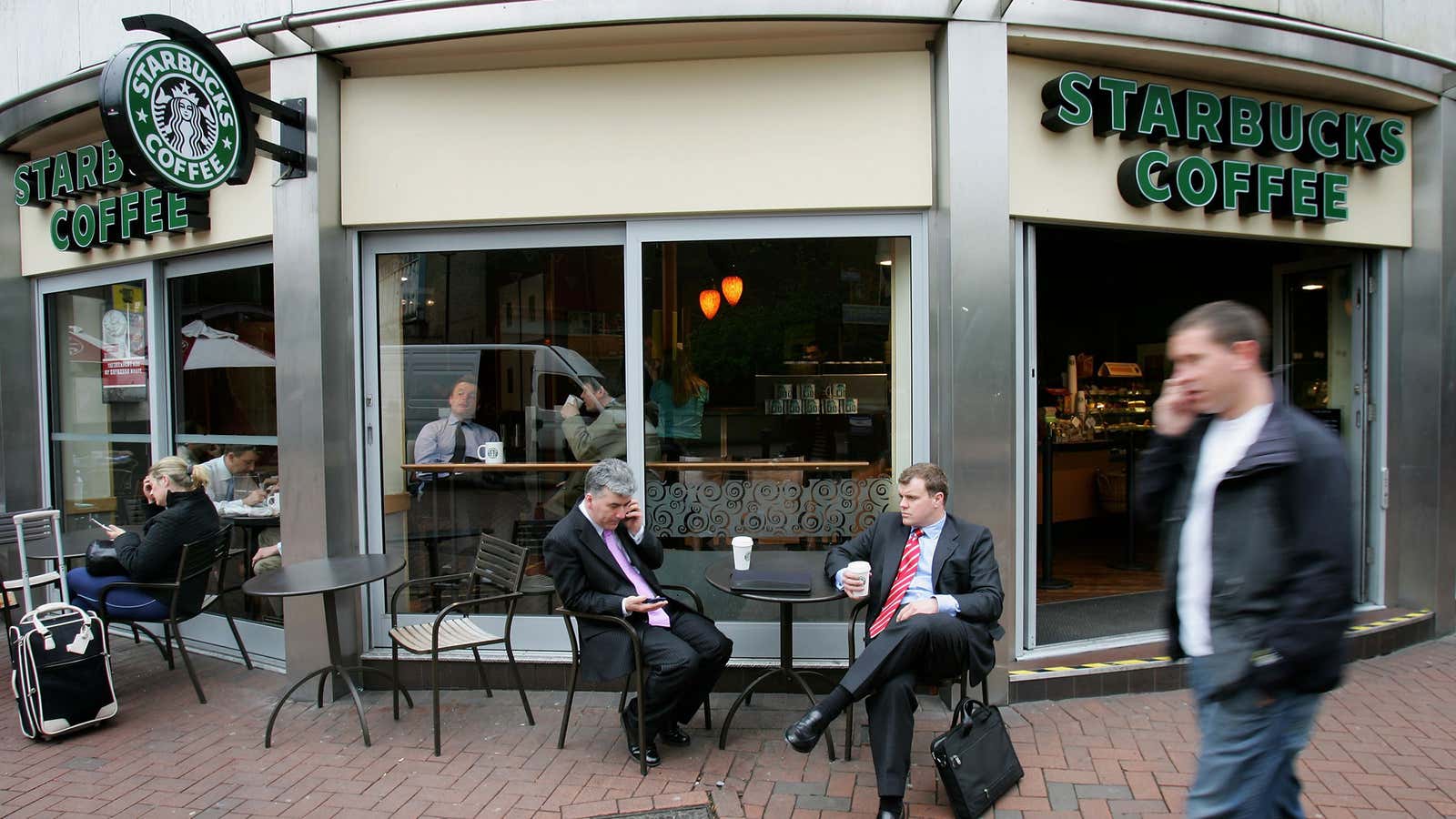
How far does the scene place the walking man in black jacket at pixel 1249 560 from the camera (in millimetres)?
1827

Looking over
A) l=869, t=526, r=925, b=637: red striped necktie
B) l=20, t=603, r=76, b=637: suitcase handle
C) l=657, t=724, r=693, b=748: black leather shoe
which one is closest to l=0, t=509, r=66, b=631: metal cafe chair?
l=20, t=603, r=76, b=637: suitcase handle

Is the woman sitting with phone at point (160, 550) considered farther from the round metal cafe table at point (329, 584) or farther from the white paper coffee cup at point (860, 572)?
the white paper coffee cup at point (860, 572)

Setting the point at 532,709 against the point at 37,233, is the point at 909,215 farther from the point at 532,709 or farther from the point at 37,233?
the point at 37,233

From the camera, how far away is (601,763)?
3662 mm

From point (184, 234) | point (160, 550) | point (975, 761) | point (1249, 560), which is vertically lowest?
point (975, 761)

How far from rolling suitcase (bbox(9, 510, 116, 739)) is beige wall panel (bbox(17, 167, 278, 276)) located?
7.63 feet

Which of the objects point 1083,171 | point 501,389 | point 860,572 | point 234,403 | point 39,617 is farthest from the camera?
point 234,403

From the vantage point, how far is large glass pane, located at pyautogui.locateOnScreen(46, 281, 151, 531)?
5938mm

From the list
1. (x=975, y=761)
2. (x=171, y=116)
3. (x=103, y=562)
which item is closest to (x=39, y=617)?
(x=103, y=562)

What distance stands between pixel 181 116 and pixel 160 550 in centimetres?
237

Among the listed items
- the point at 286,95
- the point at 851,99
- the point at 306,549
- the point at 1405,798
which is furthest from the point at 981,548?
the point at 286,95

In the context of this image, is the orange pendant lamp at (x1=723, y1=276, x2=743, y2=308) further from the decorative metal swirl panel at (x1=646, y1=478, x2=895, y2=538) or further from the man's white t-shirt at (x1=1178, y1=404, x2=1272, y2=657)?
the man's white t-shirt at (x1=1178, y1=404, x2=1272, y2=657)

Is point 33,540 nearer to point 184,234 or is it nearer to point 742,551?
point 184,234

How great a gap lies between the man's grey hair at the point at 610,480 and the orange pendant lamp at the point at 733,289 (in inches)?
55.1
